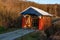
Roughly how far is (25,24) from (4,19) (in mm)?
3243

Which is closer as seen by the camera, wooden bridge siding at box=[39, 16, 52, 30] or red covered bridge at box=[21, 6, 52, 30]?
wooden bridge siding at box=[39, 16, 52, 30]

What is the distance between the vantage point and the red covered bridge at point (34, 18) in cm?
3053

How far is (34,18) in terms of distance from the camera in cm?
3381

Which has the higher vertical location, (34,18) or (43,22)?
(34,18)

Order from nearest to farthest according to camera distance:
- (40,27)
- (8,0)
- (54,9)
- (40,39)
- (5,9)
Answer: (40,39), (40,27), (5,9), (8,0), (54,9)

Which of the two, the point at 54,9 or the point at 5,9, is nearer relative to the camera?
the point at 5,9

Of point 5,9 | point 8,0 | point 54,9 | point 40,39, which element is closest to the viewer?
point 40,39

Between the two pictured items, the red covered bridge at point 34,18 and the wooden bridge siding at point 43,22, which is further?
the red covered bridge at point 34,18

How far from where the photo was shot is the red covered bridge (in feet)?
100

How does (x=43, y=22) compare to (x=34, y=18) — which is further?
(x=34, y=18)

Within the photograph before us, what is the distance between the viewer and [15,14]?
112 ft

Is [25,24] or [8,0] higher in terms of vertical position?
[8,0]

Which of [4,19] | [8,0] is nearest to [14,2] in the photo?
[8,0]

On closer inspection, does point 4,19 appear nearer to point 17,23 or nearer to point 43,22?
point 17,23
